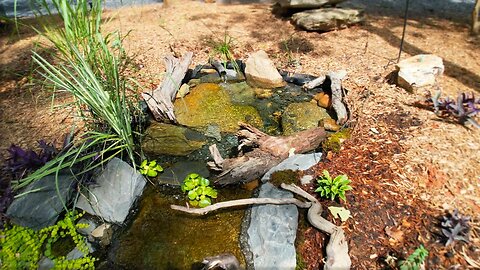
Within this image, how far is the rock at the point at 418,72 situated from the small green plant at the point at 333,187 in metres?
1.90

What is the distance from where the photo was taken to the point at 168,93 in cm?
387

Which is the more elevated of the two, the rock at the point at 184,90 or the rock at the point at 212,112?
the rock at the point at 184,90

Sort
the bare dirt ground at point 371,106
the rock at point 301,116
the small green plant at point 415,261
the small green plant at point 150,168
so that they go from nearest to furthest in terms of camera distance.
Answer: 1. the small green plant at point 415,261
2. the bare dirt ground at point 371,106
3. the small green plant at point 150,168
4. the rock at point 301,116

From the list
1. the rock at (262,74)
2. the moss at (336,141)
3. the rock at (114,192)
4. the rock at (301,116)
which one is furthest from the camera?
the rock at (262,74)

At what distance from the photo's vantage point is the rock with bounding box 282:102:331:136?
3.58 m

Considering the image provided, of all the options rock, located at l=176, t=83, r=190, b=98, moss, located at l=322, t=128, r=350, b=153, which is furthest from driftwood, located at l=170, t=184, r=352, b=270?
rock, located at l=176, t=83, r=190, b=98

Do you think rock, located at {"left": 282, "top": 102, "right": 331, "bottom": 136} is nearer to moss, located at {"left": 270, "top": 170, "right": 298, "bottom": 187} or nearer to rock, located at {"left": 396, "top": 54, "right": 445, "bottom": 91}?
moss, located at {"left": 270, "top": 170, "right": 298, "bottom": 187}

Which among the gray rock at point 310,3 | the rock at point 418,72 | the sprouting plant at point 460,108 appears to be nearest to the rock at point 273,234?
the sprouting plant at point 460,108

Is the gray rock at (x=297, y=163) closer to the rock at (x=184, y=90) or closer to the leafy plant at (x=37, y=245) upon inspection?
the leafy plant at (x=37, y=245)

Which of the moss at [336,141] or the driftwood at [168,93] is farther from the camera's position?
the driftwood at [168,93]

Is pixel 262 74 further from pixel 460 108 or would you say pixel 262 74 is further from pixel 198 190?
pixel 460 108

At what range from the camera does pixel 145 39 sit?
5.62 m

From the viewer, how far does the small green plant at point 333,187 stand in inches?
99.3

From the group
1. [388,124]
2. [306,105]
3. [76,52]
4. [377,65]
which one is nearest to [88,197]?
[76,52]
